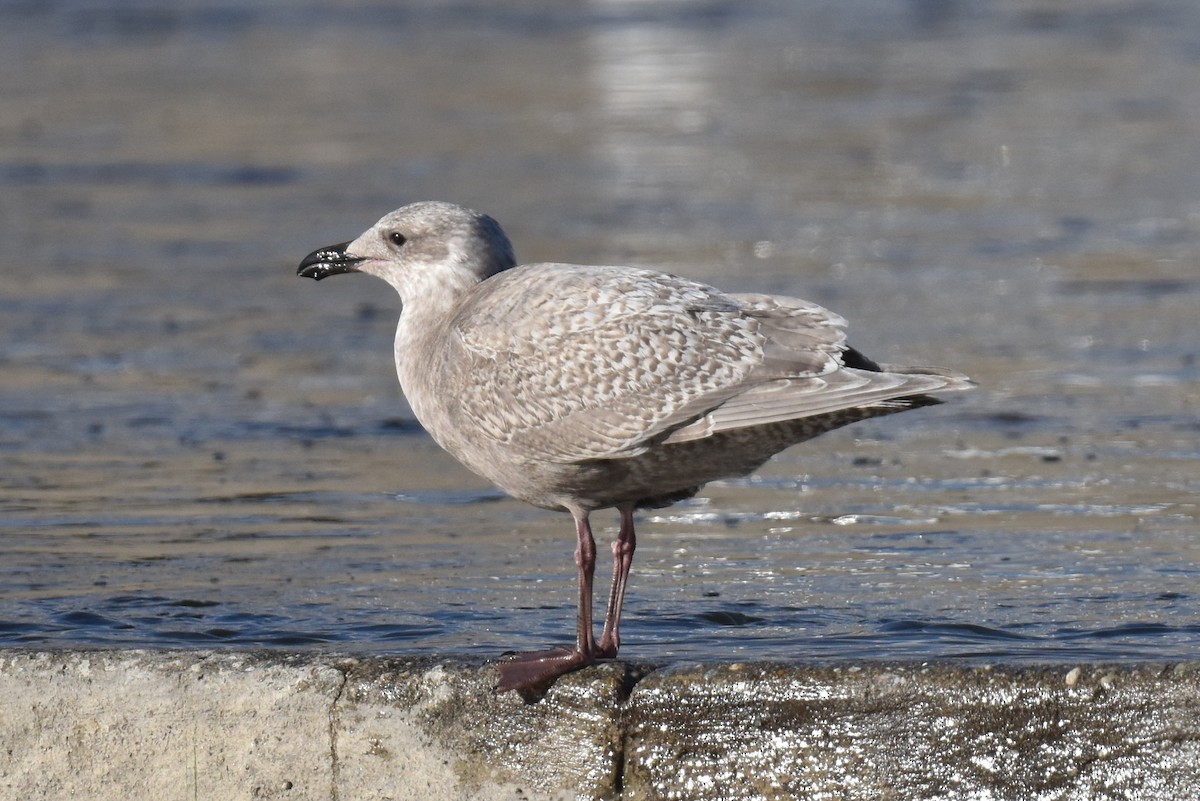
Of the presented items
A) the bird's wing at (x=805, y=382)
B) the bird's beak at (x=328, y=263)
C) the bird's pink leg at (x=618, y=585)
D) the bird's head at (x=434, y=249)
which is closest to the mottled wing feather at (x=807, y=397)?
the bird's wing at (x=805, y=382)

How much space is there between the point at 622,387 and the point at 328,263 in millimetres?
1352

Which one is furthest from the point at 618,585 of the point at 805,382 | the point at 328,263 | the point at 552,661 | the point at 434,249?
the point at 328,263

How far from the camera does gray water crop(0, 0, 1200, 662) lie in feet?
21.6

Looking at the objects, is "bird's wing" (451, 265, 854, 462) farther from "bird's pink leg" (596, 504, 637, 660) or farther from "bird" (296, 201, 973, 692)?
"bird's pink leg" (596, 504, 637, 660)

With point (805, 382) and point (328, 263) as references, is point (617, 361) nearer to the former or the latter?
point (805, 382)

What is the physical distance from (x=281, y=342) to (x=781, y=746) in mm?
7040

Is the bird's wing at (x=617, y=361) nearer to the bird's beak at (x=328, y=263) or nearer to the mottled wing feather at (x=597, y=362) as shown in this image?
the mottled wing feather at (x=597, y=362)

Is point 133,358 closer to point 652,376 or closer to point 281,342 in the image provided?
point 281,342

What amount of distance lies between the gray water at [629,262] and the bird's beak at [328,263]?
1090 mm

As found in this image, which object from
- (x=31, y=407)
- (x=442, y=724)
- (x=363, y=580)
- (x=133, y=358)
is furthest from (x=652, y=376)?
(x=133, y=358)

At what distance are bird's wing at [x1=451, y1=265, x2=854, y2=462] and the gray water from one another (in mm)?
703

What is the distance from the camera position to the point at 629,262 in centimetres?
1316

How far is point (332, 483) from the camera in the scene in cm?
861

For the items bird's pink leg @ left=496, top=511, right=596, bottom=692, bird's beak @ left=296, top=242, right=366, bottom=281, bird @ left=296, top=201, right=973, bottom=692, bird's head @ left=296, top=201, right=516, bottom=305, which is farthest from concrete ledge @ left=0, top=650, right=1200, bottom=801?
bird's beak @ left=296, top=242, right=366, bottom=281
